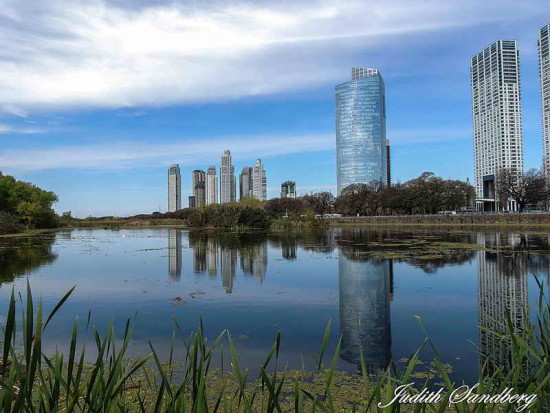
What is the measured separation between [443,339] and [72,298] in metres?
9.88

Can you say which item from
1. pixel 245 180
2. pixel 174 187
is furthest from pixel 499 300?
pixel 245 180

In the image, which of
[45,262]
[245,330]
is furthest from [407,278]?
[45,262]

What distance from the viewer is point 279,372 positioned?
229 inches

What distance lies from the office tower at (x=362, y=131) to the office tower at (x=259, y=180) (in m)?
50.5

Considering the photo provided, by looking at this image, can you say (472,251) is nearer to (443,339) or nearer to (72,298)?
(443,339)

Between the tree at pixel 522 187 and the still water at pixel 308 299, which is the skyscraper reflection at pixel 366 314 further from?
the tree at pixel 522 187

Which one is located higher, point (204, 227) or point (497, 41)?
point (497, 41)

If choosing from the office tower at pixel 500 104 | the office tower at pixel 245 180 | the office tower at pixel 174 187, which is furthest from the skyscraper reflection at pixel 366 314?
the office tower at pixel 245 180

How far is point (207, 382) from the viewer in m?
5.45

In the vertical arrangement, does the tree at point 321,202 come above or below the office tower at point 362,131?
below

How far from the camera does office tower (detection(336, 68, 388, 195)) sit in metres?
145

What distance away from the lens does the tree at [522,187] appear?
6738 centimetres

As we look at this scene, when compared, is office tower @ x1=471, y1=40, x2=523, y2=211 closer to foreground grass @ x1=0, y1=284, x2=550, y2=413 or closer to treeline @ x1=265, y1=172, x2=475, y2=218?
treeline @ x1=265, y1=172, x2=475, y2=218

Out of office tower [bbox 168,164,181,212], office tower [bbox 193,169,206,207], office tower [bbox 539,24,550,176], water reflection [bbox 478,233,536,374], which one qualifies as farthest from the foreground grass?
office tower [bbox 168,164,181,212]
